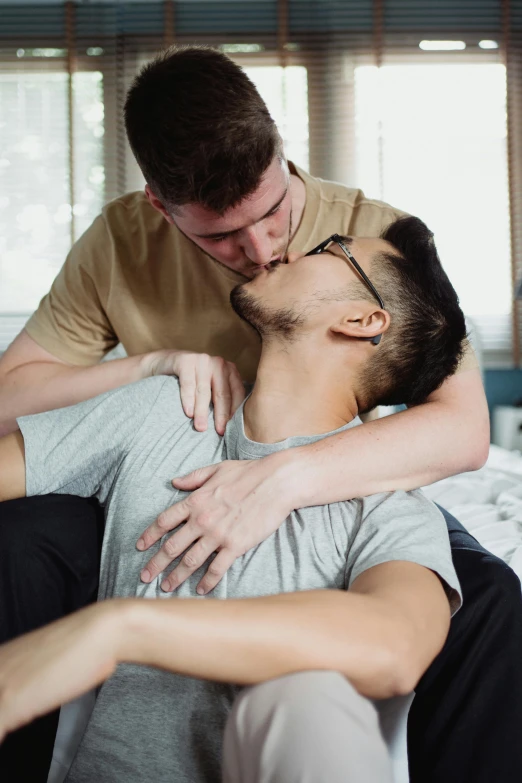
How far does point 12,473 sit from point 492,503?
4.58 feet

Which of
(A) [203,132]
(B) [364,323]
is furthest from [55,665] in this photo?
(A) [203,132]

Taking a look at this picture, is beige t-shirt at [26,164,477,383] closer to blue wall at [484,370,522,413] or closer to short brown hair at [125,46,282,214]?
short brown hair at [125,46,282,214]

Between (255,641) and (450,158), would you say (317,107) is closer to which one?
(450,158)

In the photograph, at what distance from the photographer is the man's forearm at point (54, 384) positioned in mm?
1392

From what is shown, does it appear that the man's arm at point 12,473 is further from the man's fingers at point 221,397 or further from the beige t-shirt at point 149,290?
the beige t-shirt at point 149,290

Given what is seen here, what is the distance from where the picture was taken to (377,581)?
857 millimetres

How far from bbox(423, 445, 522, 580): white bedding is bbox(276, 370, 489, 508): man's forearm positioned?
1.21 feet

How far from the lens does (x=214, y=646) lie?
714 millimetres

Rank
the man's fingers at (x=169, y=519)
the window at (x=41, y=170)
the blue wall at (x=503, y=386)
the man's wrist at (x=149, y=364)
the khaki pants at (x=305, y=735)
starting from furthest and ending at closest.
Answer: the blue wall at (x=503, y=386) < the window at (x=41, y=170) < the man's wrist at (x=149, y=364) < the man's fingers at (x=169, y=519) < the khaki pants at (x=305, y=735)

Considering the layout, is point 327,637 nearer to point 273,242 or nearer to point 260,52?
point 273,242

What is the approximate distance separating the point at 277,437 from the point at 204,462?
0.13 m

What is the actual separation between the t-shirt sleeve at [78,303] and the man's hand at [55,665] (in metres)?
0.98

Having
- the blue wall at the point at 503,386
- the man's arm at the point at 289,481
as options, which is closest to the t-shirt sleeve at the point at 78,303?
the man's arm at the point at 289,481

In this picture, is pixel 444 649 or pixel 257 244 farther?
pixel 257 244
